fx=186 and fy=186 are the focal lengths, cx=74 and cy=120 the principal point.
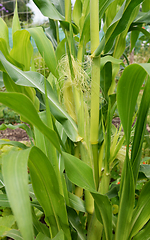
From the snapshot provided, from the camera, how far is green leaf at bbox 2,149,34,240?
0.20 metres

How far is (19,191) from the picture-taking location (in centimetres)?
21

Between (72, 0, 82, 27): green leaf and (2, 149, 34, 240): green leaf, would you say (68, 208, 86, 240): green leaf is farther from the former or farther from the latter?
(72, 0, 82, 27): green leaf

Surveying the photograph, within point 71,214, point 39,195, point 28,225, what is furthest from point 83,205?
point 28,225

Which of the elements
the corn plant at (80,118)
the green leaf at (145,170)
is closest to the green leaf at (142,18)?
the corn plant at (80,118)

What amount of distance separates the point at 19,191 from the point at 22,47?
1.33ft

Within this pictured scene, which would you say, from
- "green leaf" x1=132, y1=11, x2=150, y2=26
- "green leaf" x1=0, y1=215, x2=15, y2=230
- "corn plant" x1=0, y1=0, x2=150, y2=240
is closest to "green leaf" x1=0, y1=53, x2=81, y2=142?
"corn plant" x1=0, y1=0, x2=150, y2=240

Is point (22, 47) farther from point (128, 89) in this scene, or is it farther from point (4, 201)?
point (4, 201)

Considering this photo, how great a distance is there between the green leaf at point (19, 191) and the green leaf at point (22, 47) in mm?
346

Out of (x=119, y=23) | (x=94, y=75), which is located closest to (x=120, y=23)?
(x=119, y=23)

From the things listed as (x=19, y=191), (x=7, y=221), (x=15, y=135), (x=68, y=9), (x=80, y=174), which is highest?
(x=68, y=9)

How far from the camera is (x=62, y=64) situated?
0.58 m

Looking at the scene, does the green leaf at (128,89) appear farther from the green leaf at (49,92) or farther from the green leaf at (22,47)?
the green leaf at (22,47)

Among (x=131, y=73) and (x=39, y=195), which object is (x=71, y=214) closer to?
(x=39, y=195)

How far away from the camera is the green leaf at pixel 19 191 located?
0.20m
